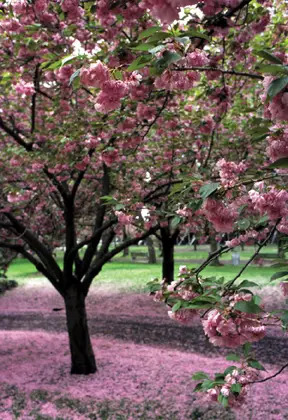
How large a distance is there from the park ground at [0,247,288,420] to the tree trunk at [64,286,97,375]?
0.22 metres

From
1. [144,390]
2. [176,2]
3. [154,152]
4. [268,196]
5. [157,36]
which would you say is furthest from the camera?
[154,152]

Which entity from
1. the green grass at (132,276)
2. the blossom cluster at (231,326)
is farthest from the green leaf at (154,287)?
the green grass at (132,276)

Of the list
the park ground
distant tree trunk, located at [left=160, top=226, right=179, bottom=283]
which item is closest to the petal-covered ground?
the park ground

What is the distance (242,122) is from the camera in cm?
821

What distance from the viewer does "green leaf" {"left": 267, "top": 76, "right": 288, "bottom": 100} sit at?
1255 millimetres

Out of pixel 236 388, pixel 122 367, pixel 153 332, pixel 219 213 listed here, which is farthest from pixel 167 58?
pixel 153 332

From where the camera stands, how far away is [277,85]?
1272mm

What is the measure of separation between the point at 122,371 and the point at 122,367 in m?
0.23

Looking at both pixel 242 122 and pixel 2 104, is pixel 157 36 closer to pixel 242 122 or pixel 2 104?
pixel 2 104

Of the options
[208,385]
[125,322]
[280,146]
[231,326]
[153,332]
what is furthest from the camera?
[125,322]

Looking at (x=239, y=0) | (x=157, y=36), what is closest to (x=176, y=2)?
(x=157, y=36)

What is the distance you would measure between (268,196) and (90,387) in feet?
18.5

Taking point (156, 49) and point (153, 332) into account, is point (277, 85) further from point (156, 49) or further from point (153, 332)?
→ point (153, 332)

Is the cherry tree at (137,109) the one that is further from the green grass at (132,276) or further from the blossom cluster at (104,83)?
the green grass at (132,276)
